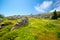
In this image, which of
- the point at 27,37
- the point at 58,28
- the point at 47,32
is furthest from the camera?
the point at 58,28

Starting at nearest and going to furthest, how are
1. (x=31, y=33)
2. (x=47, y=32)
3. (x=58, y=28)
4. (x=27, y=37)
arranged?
(x=27, y=37)
(x=31, y=33)
(x=47, y=32)
(x=58, y=28)

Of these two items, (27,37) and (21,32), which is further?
(21,32)

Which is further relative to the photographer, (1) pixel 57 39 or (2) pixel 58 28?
(2) pixel 58 28

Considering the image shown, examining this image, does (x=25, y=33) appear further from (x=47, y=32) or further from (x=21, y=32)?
(x=47, y=32)

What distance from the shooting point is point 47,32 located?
35719mm

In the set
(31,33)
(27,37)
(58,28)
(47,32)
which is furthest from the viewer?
(58,28)

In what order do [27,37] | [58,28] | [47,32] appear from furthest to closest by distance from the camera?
[58,28] → [47,32] → [27,37]

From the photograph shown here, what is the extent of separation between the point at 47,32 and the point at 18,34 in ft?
25.3

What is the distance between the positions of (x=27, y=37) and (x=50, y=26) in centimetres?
1167

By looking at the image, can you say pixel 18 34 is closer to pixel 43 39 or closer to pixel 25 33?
pixel 25 33

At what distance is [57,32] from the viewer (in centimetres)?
3619

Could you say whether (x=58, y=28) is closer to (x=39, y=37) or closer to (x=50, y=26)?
(x=50, y=26)

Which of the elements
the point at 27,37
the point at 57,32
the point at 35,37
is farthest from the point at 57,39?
the point at 27,37

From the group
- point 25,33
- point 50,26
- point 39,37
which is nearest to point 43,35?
point 39,37
